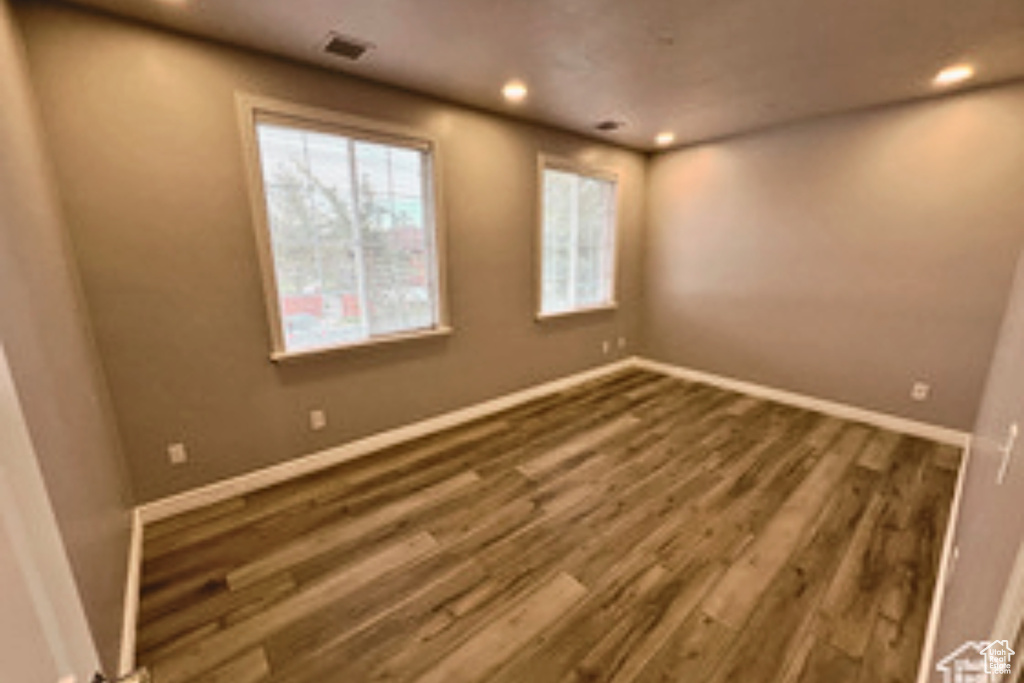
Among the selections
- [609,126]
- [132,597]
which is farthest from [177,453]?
[609,126]

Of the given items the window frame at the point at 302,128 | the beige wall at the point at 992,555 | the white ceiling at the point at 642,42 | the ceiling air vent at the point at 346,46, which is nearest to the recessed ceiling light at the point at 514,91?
the white ceiling at the point at 642,42

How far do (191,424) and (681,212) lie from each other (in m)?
4.49

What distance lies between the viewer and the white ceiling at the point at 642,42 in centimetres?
178

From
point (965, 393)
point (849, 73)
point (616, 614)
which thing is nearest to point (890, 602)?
point (616, 614)

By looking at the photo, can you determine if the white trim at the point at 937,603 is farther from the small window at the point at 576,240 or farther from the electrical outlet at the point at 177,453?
the electrical outlet at the point at 177,453

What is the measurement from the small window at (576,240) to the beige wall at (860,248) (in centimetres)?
72

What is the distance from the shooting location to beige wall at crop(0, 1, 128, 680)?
101 cm

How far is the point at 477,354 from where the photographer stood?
3.40 metres

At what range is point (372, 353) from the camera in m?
2.82

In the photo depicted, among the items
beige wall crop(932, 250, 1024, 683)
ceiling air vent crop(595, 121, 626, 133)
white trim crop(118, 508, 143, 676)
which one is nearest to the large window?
white trim crop(118, 508, 143, 676)

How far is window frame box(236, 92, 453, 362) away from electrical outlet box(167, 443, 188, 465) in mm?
646

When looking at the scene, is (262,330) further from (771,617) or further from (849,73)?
(849,73)

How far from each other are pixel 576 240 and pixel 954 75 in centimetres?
266

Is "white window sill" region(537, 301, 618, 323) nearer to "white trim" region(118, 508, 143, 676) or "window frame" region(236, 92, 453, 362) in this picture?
"window frame" region(236, 92, 453, 362)
